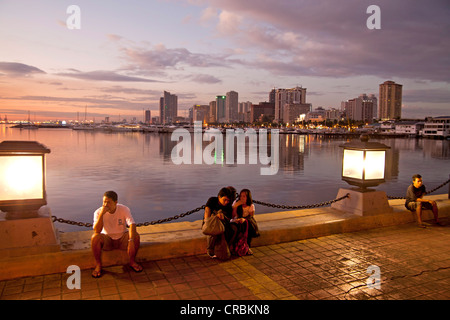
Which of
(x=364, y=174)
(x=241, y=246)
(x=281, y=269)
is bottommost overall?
(x=281, y=269)

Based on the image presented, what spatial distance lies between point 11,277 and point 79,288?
1180 mm

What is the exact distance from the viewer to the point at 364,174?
8.79m

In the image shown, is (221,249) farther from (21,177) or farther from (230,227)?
(21,177)

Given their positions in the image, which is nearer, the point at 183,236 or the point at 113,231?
the point at 113,231

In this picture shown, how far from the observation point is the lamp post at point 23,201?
18.3 ft

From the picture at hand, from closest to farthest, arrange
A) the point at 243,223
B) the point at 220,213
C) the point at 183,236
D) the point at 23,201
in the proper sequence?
the point at 23,201
the point at 220,213
the point at 243,223
the point at 183,236

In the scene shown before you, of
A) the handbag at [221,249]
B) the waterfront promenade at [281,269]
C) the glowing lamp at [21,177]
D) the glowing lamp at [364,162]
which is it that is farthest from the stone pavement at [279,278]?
the glowing lamp at [364,162]

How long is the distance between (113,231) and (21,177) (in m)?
1.68

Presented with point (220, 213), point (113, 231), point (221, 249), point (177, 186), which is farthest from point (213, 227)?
point (177, 186)

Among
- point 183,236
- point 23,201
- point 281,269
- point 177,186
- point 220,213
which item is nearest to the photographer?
point 23,201

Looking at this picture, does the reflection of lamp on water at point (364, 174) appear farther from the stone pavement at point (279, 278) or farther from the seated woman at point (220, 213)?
the seated woman at point (220, 213)

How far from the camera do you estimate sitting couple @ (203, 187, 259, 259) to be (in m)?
6.50

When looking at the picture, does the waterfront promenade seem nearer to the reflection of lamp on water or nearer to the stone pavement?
the stone pavement

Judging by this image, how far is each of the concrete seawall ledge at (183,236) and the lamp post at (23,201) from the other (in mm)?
195
